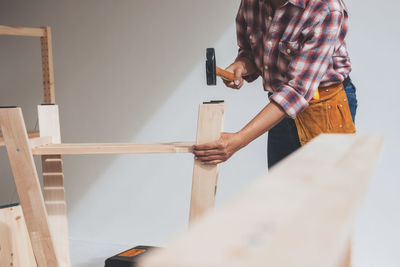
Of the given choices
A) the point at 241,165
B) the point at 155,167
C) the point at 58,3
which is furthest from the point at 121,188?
the point at 58,3

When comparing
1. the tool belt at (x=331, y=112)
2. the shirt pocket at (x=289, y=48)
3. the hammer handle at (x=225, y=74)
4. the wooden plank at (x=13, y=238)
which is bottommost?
the wooden plank at (x=13, y=238)

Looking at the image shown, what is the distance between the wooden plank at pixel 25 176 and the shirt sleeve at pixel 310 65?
28.8 inches

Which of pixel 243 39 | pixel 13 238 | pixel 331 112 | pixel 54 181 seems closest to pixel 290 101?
pixel 331 112

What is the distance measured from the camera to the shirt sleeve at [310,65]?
122 cm

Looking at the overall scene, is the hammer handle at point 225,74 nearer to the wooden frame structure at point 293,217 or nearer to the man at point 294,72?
the man at point 294,72

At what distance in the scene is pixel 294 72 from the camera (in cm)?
127

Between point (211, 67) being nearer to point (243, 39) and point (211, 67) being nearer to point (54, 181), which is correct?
point (243, 39)

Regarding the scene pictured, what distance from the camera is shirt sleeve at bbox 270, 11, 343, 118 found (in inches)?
48.2

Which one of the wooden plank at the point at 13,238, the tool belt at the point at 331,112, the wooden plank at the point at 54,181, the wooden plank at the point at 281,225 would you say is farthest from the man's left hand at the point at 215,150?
the wooden plank at the point at 13,238

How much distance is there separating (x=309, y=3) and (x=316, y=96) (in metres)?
0.29

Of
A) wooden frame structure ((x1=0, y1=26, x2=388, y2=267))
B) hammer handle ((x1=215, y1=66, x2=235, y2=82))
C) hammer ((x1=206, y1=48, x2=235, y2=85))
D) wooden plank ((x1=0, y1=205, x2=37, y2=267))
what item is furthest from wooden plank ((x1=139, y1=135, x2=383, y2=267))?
wooden plank ((x1=0, y1=205, x2=37, y2=267))

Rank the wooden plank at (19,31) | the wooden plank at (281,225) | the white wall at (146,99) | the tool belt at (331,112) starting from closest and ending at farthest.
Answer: the wooden plank at (281,225), the tool belt at (331,112), the wooden plank at (19,31), the white wall at (146,99)

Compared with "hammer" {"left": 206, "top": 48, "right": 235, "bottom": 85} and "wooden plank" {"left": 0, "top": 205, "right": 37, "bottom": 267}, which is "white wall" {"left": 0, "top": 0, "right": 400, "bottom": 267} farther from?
"hammer" {"left": 206, "top": 48, "right": 235, "bottom": 85}

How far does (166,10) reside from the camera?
2545mm
